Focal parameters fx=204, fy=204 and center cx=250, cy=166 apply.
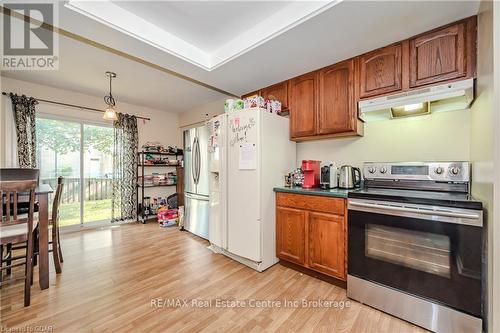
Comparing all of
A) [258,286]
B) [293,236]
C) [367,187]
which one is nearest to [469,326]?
[367,187]

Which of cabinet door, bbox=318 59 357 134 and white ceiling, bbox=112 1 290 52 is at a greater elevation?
white ceiling, bbox=112 1 290 52

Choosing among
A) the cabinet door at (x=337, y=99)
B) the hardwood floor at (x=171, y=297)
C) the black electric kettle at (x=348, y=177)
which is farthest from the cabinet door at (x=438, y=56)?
the hardwood floor at (x=171, y=297)

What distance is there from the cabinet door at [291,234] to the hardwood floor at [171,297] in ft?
0.62

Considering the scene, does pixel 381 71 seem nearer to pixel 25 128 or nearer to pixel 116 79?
pixel 116 79

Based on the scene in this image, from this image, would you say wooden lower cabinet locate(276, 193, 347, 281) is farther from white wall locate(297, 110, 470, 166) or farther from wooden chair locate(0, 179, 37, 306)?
wooden chair locate(0, 179, 37, 306)

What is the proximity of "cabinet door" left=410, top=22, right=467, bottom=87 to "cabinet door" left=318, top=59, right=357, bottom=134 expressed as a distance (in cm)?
53

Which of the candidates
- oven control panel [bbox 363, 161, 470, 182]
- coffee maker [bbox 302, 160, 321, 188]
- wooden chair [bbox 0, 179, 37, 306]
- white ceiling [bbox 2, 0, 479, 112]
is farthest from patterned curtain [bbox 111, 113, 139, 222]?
oven control panel [bbox 363, 161, 470, 182]

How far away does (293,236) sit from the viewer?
232 centimetres

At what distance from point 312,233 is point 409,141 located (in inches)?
53.8

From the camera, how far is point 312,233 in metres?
2.14

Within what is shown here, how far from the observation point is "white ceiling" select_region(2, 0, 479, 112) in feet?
5.33

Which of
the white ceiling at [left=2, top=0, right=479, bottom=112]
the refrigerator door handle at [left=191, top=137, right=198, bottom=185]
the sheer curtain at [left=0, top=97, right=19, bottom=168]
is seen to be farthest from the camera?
the refrigerator door handle at [left=191, top=137, right=198, bottom=185]

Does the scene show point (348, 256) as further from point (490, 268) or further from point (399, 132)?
point (399, 132)

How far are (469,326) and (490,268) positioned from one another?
0.43 metres
